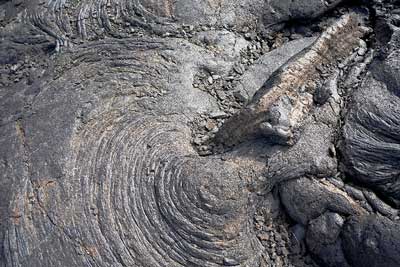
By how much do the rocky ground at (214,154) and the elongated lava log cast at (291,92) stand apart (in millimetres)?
10

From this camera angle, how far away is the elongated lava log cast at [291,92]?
3.63 meters

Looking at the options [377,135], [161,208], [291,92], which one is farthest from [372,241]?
[161,208]

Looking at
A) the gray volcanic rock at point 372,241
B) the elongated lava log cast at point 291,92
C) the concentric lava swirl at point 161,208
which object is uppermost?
the elongated lava log cast at point 291,92

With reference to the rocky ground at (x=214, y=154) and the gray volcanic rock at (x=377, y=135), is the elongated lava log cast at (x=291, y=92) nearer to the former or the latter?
the rocky ground at (x=214, y=154)

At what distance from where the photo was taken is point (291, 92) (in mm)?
3781

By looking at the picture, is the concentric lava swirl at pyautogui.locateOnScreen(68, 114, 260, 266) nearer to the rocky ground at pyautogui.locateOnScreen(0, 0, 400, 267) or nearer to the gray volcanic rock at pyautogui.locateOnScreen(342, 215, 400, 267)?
the rocky ground at pyautogui.locateOnScreen(0, 0, 400, 267)

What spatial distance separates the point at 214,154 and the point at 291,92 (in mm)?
743

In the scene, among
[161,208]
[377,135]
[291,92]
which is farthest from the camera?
[291,92]

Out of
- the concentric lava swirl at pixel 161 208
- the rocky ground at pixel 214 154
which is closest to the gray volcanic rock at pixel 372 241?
the rocky ground at pixel 214 154

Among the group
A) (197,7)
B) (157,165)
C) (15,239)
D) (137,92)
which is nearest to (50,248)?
(15,239)

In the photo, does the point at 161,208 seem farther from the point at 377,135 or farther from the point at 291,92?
the point at 377,135

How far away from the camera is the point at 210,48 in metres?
4.47

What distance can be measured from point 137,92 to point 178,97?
338 millimetres

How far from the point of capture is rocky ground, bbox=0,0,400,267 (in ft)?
11.6
